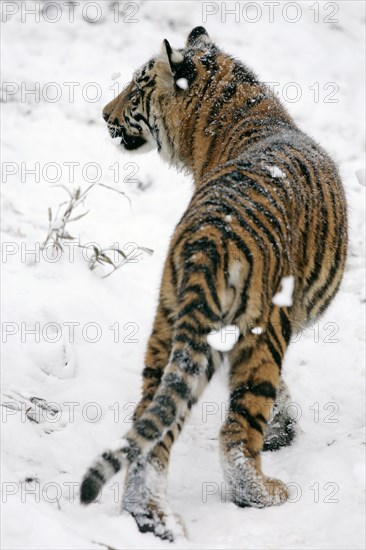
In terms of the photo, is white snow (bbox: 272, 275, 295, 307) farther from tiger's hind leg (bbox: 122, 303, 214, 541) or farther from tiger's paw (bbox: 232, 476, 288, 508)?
tiger's paw (bbox: 232, 476, 288, 508)

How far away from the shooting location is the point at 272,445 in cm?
452

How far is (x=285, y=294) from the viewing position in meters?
3.67

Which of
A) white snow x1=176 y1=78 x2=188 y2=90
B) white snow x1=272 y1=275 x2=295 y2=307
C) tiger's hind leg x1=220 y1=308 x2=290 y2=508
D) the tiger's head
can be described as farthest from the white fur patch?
tiger's hind leg x1=220 y1=308 x2=290 y2=508

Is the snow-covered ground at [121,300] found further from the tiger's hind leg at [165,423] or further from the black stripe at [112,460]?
the black stripe at [112,460]

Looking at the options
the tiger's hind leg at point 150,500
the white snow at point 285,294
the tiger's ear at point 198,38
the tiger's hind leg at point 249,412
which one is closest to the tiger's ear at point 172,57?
the tiger's ear at point 198,38

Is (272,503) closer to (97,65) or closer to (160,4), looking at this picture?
(97,65)

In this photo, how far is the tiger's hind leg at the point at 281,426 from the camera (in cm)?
453

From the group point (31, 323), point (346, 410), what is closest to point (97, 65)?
point (31, 323)

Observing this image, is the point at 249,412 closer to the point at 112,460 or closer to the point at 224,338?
the point at 224,338

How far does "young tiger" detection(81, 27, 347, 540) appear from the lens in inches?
128

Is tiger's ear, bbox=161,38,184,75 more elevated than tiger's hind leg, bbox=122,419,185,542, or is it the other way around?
tiger's ear, bbox=161,38,184,75

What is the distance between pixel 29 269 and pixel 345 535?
9.77 feet

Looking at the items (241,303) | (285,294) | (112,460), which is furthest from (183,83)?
(112,460)

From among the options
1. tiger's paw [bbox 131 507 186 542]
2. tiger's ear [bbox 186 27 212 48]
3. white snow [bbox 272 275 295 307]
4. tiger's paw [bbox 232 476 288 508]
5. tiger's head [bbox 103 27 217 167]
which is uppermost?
tiger's ear [bbox 186 27 212 48]
